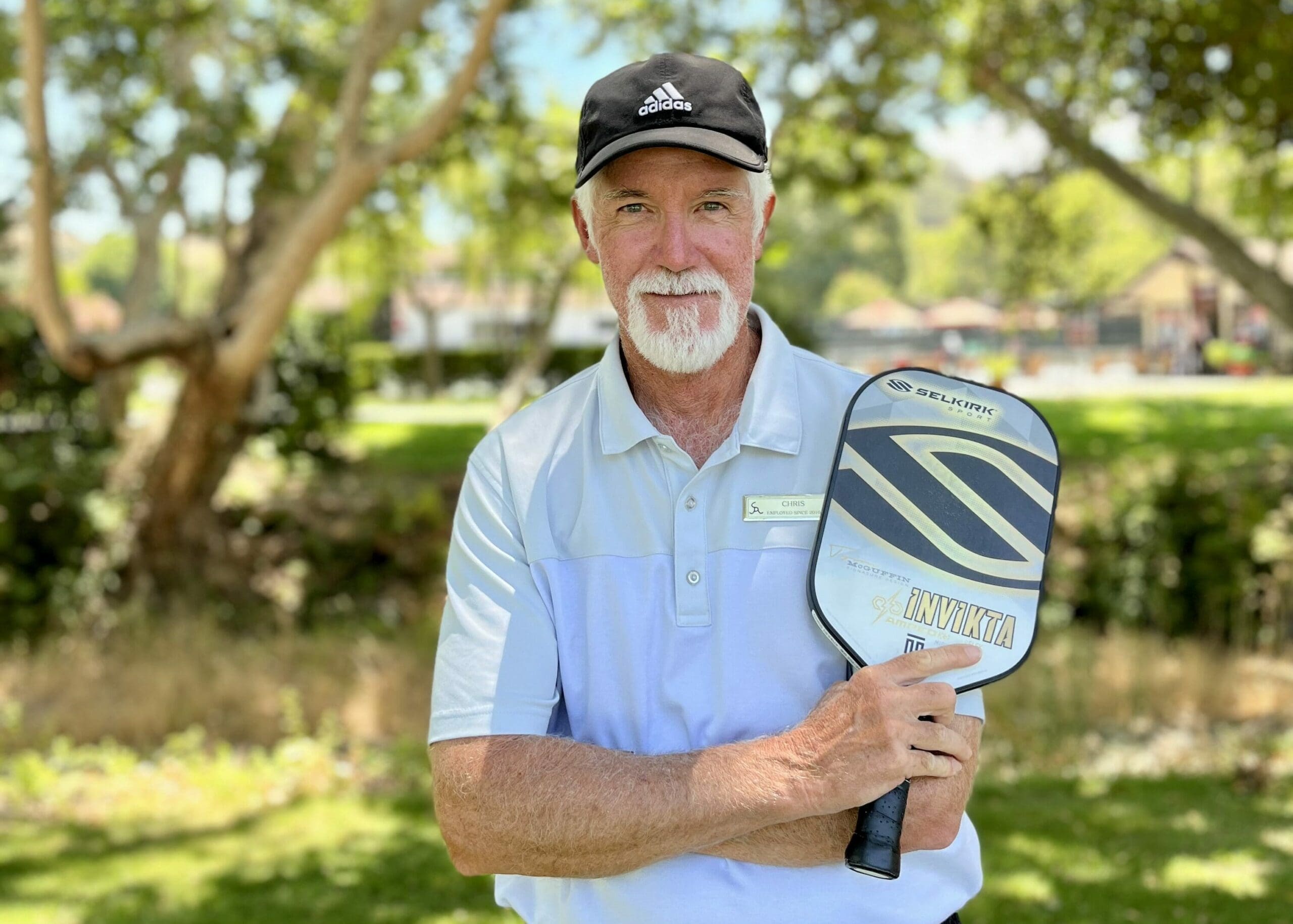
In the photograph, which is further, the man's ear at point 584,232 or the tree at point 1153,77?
the tree at point 1153,77

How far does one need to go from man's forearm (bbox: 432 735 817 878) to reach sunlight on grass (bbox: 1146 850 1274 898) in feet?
13.6

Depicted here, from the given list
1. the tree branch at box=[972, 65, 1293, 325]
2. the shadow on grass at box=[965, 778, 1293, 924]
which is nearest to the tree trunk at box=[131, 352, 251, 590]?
the shadow on grass at box=[965, 778, 1293, 924]

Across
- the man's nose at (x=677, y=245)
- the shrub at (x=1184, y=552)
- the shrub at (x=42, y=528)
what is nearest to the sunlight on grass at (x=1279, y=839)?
the shrub at (x=1184, y=552)

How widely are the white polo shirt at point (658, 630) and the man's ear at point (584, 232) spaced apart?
0.33m

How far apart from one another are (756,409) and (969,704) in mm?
571

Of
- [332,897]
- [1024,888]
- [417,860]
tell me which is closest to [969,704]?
[1024,888]

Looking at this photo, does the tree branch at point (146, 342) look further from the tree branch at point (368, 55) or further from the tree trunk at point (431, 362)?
the tree trunk at point (431, 362)

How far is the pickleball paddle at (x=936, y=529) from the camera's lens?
1.86 m

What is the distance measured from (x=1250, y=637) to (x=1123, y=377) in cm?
3360

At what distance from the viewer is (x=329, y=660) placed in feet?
28.7

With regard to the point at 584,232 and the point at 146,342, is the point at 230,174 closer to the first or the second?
the point at 146,342

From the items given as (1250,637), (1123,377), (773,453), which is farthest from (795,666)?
(1123,377)

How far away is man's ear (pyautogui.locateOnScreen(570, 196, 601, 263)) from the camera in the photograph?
2.15 metres

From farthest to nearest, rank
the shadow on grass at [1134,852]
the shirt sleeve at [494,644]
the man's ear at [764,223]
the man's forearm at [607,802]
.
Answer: the shadow on grass at [1134,852] → the man's ear at [764,223] → the shirt sleeve at [494,644] → the man's forearm at [607,802]
